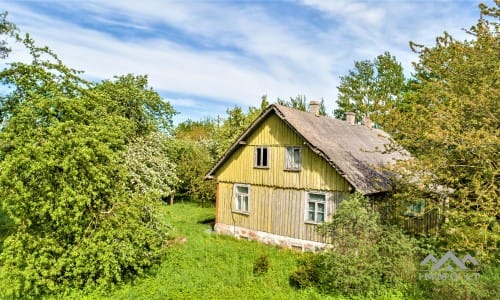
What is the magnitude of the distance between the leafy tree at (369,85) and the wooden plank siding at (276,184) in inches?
1063

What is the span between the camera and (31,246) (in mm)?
10375

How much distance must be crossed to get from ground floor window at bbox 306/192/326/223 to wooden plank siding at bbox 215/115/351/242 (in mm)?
217

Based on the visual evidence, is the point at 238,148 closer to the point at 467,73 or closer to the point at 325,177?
the point at 325,177

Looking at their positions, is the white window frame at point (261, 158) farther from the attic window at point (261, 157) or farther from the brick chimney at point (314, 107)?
the brick chimney at point (314, 107)

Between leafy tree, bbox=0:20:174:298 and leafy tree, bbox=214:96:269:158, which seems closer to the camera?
leafy tree, bbox=0:20:174:298

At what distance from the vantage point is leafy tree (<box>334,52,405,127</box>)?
42.7m

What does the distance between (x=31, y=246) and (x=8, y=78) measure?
23.4 ft

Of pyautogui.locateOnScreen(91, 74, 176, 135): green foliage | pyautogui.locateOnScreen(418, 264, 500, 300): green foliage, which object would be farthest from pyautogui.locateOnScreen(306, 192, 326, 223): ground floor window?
pyautogui.locateOnScreen(91, 74, 176, 135): green foliage

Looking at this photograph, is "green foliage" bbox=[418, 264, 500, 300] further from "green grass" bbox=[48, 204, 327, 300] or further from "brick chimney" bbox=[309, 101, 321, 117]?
"brick chimney" bbox=[309, 101, 321, 117]

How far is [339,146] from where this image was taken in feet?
56.2

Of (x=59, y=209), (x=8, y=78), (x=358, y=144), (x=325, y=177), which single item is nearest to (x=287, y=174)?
(x=325, y=177)

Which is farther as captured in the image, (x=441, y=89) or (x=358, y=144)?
(x=358, y=144)

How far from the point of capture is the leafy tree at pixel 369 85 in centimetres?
4272

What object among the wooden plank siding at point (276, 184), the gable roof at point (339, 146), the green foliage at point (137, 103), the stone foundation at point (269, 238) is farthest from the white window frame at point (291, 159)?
the green foliage at point (137, 103)
